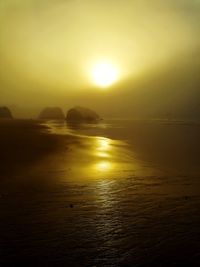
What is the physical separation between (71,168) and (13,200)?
20.7 feet

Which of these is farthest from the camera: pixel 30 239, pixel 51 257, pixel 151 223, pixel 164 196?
pixel 164 196

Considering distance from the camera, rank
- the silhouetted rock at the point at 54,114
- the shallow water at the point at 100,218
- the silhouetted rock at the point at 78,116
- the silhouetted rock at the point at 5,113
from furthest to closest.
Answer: the silhouetted rock at the point at 54,114
the silhouetted rock at the point at 78,116
the silhouetted rock at the point at 5,113
the shallow water at the point at 100,218

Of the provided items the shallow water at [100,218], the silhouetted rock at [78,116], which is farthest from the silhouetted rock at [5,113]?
the shallow water at [100,218]

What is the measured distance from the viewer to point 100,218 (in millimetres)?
8445

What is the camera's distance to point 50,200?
1019 cm

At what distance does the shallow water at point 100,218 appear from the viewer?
622 centimetres

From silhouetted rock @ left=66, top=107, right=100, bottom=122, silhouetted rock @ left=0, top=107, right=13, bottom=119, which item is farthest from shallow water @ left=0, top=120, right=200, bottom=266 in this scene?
silhouetted rock @ left=0, top=107, right=13, bottom=119

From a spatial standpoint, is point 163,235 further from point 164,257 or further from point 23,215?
point 23,215

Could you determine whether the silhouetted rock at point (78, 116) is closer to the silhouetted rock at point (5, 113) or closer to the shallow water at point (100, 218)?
the silhouetted rock at point (5, 113)

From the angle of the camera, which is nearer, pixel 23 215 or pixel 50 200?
pixel 23 215

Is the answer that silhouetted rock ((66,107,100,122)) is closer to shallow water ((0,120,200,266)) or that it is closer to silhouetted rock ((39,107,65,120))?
silhouetted rock ((39,107,65,120))

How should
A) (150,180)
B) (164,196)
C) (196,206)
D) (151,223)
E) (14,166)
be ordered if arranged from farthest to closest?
(14,166), (150,180), (164,196), (196,206), (151,223)

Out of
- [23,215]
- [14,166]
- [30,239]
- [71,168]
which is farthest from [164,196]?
[14,166]

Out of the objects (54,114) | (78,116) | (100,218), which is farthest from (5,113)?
(100,218)
